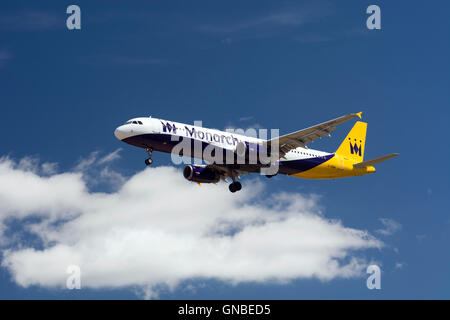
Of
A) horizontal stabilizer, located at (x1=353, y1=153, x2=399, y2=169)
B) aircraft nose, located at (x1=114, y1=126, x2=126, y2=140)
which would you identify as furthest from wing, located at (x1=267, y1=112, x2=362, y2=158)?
aircraft nose, located at (x1=114, y1=126, x2=126, y2=140)

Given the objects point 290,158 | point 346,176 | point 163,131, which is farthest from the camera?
point 346,176

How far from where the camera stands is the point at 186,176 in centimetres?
6569

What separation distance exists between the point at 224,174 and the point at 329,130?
40.2ft

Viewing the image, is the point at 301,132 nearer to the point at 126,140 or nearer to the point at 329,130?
the point at 329,130

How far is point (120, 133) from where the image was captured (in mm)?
58719

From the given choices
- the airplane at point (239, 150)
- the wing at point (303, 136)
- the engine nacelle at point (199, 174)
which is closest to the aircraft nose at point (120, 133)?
the airplane at point (239, 150)

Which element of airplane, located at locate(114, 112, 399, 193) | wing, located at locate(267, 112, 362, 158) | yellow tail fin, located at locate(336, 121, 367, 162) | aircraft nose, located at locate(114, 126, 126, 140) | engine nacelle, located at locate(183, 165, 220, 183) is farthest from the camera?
yellow tail fin, located at locate(336, 121, 367, 162)

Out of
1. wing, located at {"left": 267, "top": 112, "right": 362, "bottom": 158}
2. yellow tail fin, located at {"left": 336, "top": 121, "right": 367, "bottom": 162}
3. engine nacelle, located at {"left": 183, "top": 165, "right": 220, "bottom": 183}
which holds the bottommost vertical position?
engine nacelle, located at {"left": 183, "top": 165, "right": 220, "bottom": 183}

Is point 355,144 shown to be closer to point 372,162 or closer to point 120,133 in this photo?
point 372,162

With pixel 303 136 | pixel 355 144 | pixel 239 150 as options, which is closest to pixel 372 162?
pixel 355 144

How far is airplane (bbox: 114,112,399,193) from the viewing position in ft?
191

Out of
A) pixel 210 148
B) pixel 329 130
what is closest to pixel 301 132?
pixel 329 130

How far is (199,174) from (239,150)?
6.73 metres

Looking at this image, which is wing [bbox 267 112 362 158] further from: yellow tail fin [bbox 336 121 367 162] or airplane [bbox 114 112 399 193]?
yellow tail fin [bbox 336 121 367 162]
